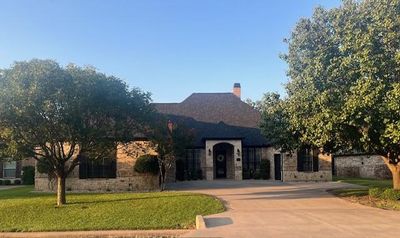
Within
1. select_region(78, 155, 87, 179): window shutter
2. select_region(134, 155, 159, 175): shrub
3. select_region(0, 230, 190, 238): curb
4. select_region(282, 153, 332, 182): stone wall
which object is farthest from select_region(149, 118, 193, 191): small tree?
select_region(282, 153, 332, 182): stone wall

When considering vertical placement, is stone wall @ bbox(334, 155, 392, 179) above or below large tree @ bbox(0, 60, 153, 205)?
below

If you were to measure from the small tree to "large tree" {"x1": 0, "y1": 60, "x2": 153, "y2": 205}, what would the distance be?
354 centimetres

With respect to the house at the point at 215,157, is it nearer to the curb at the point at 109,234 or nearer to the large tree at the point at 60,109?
the large tree at the point at 60,109

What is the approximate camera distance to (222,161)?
39.1 metres

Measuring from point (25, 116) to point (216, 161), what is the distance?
22.4m

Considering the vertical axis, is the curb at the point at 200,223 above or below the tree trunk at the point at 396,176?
below

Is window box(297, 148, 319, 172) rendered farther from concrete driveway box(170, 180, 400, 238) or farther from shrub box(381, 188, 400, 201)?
shrub box(381, 188, 400, 201)

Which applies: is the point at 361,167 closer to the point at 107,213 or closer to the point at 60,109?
the point at 107,213

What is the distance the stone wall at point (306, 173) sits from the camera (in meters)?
34.1

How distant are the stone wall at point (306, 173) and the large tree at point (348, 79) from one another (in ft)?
40.5

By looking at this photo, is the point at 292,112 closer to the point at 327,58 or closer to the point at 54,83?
the point at 327,58

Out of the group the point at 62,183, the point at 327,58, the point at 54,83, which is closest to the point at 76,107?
the point at 54,83

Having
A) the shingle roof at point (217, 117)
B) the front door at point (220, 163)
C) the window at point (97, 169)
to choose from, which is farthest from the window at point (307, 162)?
the window at point (97, 169)

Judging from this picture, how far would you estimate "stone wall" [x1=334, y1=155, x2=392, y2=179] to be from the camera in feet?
134
